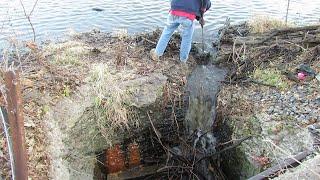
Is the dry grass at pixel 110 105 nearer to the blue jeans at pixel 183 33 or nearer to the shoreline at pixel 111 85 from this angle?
the shoreline at pixel 111 85

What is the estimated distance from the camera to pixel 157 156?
658 cm

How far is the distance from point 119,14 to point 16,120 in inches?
304

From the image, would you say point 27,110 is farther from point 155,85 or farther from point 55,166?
point 155,85

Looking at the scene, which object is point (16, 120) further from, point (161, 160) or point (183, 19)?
point (183, 19)

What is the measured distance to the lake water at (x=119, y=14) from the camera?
9148 mm

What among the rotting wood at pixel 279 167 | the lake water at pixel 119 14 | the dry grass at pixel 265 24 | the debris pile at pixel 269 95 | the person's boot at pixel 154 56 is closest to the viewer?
the rotting wood at pixel 279 167

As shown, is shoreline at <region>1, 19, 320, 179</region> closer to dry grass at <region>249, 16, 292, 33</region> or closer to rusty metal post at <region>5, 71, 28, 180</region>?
rusty metal post at <region>5, 71, 28, 180</region>

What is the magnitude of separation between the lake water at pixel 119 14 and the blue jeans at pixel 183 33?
1.94m

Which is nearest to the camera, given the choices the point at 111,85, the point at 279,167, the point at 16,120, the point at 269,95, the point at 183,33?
the point at 16,120

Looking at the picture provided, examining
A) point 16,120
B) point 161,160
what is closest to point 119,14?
point 161,160

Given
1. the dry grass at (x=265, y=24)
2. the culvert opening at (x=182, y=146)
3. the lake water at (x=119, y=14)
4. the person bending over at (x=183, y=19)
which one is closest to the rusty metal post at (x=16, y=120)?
the culvert opening at (x=182, y=146)

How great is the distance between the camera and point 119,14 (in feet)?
33.6

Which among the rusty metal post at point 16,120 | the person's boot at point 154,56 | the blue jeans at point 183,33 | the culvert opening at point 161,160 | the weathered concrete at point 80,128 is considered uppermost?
Result: the rusty metal post at point 16,120

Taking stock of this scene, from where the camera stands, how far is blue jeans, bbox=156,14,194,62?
6.53m
